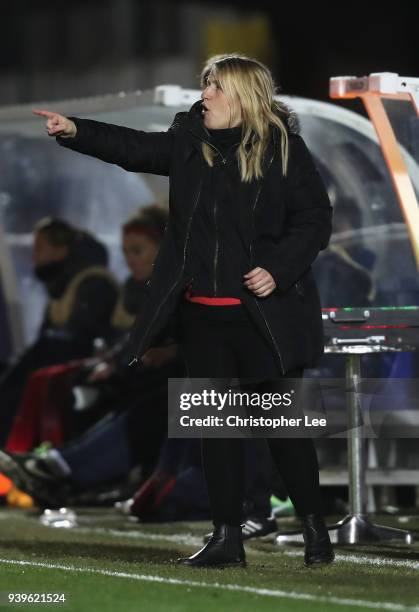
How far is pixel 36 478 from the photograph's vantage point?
371 inches

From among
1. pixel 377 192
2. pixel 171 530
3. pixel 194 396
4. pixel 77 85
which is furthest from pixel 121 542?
pixel 77 85

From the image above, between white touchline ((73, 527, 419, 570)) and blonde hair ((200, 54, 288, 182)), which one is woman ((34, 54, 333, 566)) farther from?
white touchline ((73, 527, 419, 570))

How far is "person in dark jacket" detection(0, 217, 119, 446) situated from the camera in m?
11.0

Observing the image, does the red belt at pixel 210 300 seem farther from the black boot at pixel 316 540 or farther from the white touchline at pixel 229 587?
the white touchline at pixel 229 587

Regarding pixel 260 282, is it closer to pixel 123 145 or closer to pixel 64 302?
pixel 123 145

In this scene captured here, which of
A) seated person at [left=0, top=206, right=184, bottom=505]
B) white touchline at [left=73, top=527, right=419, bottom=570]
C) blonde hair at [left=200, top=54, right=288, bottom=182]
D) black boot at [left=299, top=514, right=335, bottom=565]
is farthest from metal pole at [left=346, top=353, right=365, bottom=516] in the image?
seated person at [left=0, top=206, right=184, bottom=505]

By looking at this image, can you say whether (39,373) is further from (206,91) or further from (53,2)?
(53,2)

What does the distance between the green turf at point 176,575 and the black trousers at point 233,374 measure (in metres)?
0.27

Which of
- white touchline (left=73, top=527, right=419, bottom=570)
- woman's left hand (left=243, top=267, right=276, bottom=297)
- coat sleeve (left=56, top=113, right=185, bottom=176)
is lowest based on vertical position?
white touchline (left=73, top=527, right=419, bottom=570)

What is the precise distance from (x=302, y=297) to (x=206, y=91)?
0.82 m

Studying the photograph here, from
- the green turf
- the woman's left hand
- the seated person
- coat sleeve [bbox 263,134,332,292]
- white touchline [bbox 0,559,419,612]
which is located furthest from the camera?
the seated person

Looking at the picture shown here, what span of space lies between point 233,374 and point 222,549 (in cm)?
64

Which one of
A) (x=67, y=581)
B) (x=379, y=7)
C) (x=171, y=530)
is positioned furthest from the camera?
(x=379, y=7)

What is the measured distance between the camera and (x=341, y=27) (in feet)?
63.8
